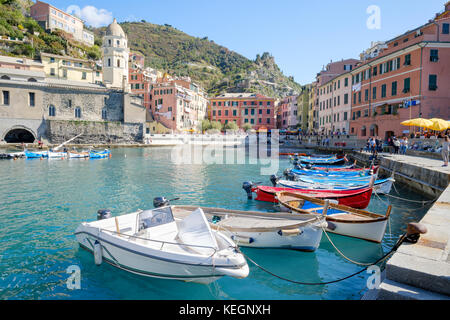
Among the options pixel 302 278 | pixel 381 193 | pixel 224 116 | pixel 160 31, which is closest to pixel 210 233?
pixel 302 278

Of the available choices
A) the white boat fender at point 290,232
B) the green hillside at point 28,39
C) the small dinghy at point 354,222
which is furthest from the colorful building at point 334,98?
the green hillside at point 28,39

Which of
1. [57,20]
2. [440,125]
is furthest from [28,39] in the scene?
[440,125]

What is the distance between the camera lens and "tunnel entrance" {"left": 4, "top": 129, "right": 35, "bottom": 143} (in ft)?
177

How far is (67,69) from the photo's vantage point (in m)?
68.3

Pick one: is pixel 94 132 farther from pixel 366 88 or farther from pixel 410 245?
pixel 410 245

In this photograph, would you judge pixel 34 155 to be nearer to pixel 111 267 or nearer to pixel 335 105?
pixel 111 267

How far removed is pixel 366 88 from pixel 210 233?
41773mm

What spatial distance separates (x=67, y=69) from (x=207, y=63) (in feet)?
347

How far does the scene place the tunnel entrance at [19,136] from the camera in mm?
53812

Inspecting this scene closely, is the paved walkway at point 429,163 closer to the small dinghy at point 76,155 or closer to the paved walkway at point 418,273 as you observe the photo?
the paved walkway at point 418,273

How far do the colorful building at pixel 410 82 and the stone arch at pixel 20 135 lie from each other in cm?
5548

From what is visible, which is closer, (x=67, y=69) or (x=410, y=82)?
(x=410, y=82)

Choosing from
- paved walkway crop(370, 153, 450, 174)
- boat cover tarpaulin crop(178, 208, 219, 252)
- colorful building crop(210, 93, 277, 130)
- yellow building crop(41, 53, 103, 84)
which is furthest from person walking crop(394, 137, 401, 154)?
yellow building crop(41, 53, 103, 84)

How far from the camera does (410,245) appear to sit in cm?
588
